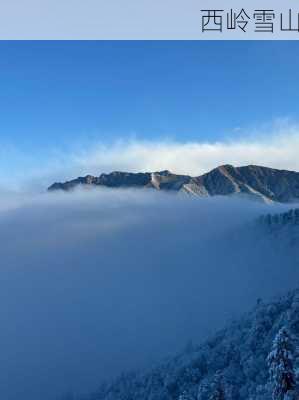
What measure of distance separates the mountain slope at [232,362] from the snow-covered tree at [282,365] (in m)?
62.0

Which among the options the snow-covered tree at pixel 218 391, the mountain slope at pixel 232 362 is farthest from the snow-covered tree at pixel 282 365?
the mountain slope at pixel 232 362

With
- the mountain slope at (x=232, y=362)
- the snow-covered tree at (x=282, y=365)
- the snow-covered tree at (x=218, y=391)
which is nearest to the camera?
the snow-covered tree at (x=282, y=365)

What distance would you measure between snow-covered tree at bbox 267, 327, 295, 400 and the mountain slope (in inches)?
2441

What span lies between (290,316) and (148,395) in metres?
57.0

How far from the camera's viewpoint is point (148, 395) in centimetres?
16238

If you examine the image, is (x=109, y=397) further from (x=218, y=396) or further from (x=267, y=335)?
(x=218, y=396)

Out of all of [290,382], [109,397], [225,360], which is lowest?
[109,397]

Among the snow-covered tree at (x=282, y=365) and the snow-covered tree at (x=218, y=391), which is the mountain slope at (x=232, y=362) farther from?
the snow-covered tree at (x=282, y=365)

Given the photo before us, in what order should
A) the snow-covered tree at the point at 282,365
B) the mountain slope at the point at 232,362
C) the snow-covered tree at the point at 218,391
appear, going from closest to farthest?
the snow-covered tree at the point at 282,365 < the snow-covered tree at the point at 218,391 < the mountain slope at the point at 232,362

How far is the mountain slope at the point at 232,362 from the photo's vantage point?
125 metres
